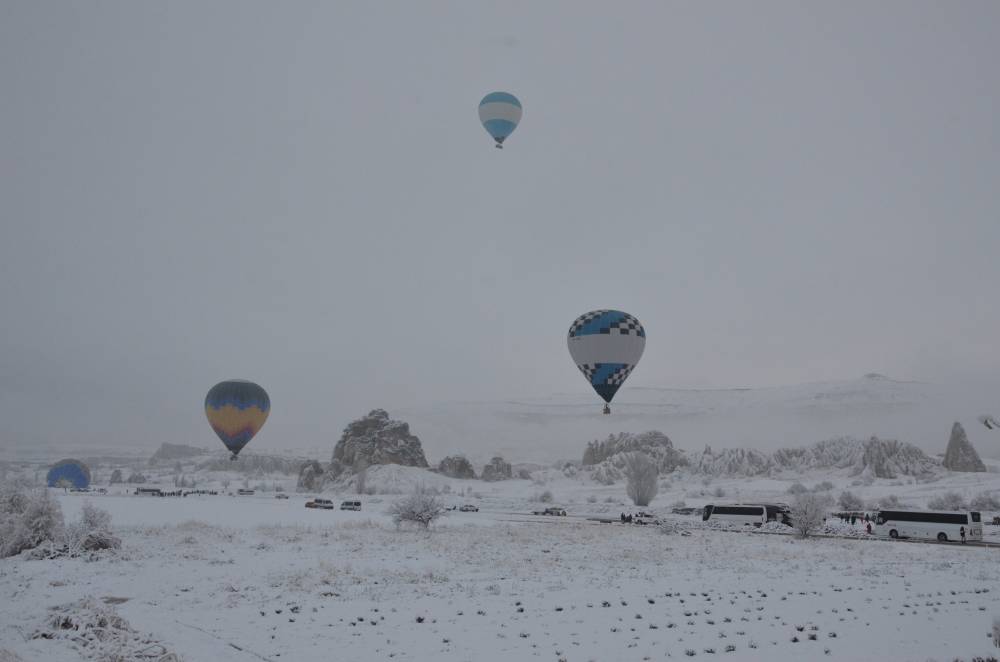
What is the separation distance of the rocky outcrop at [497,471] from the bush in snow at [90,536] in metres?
130

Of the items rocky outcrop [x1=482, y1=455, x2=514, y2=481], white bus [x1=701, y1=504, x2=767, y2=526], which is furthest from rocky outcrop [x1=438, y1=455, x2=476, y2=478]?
white bus [x1=701, y1=504, x2=767, y2=526]

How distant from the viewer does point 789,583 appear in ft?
92.1

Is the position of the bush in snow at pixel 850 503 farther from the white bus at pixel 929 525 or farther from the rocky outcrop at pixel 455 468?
the rocky outcrop at pixel 455 468

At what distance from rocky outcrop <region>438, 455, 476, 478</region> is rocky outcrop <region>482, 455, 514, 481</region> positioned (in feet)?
15.5

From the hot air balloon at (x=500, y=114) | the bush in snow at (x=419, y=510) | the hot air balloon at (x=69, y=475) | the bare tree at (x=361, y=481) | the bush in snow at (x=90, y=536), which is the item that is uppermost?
the hot air balloon at (x=500, y=114)

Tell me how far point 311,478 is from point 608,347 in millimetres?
108584

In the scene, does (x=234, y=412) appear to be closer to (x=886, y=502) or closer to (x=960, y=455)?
(x=886, y=502)

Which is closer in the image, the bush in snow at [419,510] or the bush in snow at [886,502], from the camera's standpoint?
the bush in snow at [419,510]

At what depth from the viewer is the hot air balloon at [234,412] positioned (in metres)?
77.2

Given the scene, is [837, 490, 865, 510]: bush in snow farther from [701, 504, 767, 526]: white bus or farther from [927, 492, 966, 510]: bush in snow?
[701, 504, 767, 526]: white bus

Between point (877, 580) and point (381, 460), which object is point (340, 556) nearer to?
point (877, 580)

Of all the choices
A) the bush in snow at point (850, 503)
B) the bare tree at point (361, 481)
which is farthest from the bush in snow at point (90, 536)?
the bare tree at point (361, 481)

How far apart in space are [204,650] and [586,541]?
3043cm

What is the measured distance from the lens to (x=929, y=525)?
50.4 metres
